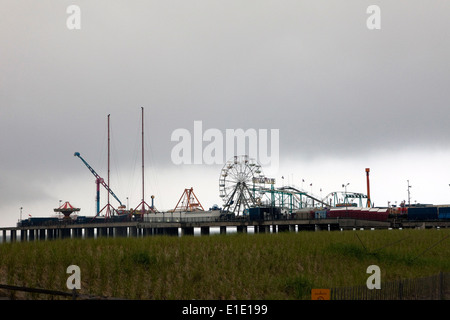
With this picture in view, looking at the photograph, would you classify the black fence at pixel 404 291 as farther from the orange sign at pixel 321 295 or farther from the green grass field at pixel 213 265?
the green grass field at pixel 213 265

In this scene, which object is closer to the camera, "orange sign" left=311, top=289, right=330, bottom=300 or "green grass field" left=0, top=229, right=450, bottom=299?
"orange sign" left=311, top=289, right=330, bottom=300

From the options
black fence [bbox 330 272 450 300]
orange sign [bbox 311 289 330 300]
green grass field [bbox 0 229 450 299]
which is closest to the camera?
orange sign [bbox 311 289 330 300]

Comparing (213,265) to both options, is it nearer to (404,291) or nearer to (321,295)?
(404,291)

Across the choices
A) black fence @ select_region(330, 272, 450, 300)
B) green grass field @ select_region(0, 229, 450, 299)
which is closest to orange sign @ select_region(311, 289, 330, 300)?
black fence @ select_region(330, 272, 450, 300)

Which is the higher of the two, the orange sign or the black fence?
the orange sign

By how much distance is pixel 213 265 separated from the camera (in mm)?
37469

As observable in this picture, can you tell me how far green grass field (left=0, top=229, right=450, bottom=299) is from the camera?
3184 cm

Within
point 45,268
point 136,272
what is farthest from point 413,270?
point 45,268

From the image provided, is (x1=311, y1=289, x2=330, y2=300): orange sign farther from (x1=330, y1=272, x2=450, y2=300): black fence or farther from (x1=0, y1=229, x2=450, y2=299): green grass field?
(x1=0, y1=229, x2=450, y2=299): green grass field

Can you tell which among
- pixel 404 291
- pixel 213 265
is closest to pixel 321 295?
pixel 404 291

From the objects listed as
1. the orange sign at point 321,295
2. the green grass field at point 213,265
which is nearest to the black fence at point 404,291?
the orange sign at point 321,295

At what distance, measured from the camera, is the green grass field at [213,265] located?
31844 millimetres

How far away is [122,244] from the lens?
42.8 meters
